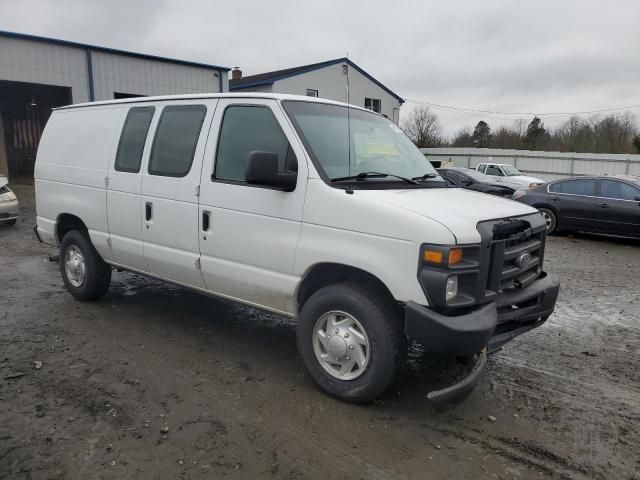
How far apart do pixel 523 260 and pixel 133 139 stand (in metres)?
3.85

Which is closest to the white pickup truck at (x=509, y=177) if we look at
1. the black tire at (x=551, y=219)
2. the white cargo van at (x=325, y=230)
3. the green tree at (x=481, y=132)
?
the black tire at (x=551, y=219)

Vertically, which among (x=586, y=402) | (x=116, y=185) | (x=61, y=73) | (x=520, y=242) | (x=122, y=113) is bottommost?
(x=586, y=402)

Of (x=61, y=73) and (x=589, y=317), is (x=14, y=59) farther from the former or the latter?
(x=589, y=317)

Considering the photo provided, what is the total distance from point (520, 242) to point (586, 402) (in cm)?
134

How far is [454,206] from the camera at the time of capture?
3760mm

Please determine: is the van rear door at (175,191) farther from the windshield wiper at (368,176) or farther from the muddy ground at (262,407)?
the windshield wiper at (368,176)

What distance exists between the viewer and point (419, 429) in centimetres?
358

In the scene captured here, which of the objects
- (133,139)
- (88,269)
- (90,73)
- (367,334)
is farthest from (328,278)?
(90,73)

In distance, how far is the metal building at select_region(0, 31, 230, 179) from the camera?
56.4 feet

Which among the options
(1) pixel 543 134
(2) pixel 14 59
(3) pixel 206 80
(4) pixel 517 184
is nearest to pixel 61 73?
(2) pixel 14 59

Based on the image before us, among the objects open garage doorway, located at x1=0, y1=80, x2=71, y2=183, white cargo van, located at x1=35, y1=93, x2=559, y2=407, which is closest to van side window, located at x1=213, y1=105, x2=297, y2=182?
white cargo van, located at x1=35, y1=93, x2=559, y2=407

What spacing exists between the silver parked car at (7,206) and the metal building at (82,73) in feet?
23.8

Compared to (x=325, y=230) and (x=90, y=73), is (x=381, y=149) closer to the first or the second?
(x=325, y=230)

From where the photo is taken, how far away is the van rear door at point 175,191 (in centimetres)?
466
